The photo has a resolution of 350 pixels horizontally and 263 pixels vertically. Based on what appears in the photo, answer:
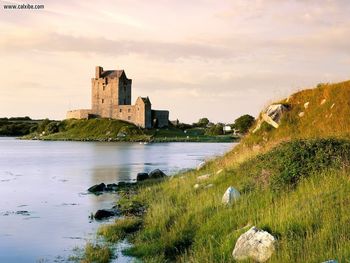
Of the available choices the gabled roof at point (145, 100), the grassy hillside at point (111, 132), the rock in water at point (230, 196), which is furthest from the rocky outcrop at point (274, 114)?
the gabled roof at point (145, 100)

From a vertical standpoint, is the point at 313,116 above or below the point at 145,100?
below

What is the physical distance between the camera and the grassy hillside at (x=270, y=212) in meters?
11.8

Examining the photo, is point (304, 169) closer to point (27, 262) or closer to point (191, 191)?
point (191, 191)

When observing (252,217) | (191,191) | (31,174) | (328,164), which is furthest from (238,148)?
(31,174)

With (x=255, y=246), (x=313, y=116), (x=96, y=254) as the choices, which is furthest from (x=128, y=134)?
(x=255, y=246)

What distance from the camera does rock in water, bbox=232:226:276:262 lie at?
→ 11.8 m

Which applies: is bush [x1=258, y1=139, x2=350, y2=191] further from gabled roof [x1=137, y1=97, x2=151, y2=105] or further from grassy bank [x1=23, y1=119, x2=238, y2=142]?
gabled roof [x1=137, y1=97, x2=151, y2=105]

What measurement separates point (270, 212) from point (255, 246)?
2.29 metres

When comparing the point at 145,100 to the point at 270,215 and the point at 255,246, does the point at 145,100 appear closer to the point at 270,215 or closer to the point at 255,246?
the point at 270,215

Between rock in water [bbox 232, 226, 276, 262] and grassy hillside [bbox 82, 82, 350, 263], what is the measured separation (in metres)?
0.25

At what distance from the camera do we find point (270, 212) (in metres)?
14.1

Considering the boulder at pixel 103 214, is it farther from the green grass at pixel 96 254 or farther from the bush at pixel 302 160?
the bush at pixel 302 160

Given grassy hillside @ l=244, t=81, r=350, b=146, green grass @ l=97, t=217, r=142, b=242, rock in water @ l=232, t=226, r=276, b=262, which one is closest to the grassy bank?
grassy hillside @ l=244, t=81, r=350, b=146

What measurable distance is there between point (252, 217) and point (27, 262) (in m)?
7.56
